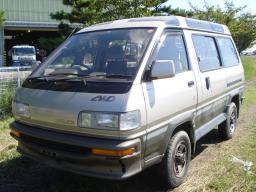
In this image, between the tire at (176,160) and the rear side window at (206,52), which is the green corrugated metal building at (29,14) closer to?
the rear side window at (206,52)

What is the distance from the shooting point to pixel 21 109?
14.5 ft

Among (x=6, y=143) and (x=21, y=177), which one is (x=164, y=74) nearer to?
(x=21, y=177)

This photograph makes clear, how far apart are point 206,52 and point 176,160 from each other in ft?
6.32

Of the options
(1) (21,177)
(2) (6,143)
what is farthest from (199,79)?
(2) (6,143)

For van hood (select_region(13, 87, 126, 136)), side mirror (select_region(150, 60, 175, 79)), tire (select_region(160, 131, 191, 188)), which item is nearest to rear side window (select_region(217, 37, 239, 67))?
tire (select_region(160, 131, 191, 188))

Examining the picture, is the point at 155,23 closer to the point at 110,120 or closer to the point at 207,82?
the point at 207,82

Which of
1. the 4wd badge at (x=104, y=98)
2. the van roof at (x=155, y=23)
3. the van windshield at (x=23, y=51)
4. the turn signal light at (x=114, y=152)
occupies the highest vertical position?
the van roof at (x=155, y=23)

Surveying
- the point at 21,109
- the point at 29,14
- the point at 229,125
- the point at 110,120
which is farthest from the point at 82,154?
the point at 29,14

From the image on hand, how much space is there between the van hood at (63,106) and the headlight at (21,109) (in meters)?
0.05

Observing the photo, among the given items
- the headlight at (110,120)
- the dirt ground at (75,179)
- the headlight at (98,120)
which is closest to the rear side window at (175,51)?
the headlight at (110,120)

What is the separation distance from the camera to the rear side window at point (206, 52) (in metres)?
5.40

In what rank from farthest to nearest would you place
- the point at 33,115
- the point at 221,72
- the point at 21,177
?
the point at 221,72, the point at 21,177, the point at 33,115

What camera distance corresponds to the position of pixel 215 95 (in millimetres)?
5836

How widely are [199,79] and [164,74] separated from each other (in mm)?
1208
